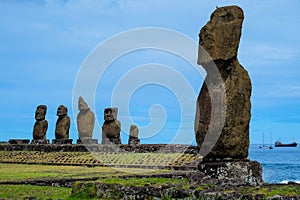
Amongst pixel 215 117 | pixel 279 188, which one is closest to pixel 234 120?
pixel 215 117

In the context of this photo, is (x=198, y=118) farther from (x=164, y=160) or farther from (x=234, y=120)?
(x=164, y=160)

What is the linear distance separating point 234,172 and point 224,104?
157 centimetres

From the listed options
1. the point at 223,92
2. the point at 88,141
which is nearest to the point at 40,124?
the point at 88,141

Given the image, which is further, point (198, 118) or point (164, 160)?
point (164, 160)

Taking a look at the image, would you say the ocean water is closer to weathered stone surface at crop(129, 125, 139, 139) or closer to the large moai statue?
weathered stone surface at crop(129, 125, 139, 139)

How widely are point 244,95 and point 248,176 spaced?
6.16 ft

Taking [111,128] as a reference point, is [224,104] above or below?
below

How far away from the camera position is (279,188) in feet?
34.0

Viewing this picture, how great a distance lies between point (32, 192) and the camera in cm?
1605

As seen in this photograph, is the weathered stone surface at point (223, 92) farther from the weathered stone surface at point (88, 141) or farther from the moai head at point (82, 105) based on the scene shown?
the moai head at point (82, 105)

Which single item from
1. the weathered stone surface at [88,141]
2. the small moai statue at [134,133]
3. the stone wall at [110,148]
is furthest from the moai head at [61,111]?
the small moai statue at [134,133]

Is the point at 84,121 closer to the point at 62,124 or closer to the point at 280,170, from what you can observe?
the point at 62,124

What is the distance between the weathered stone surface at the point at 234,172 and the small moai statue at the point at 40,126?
92.2 ft

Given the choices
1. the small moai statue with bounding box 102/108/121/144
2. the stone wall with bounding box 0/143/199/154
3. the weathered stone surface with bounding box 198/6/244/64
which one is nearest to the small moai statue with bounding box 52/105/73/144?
the stone wall with bounding box 0/143/199/154
